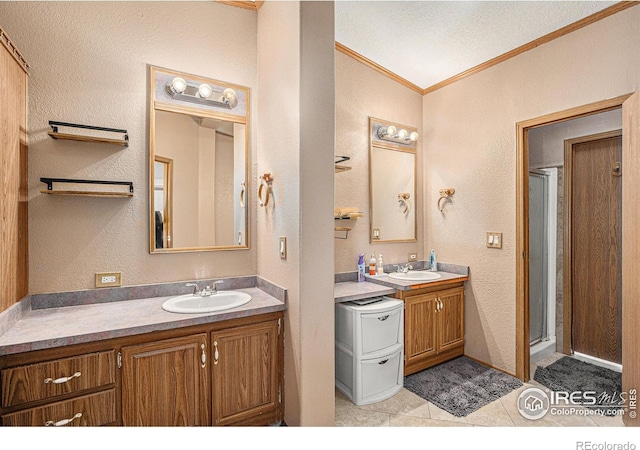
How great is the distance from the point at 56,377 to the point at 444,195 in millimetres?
3201

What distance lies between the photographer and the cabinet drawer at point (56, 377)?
1.39 meters

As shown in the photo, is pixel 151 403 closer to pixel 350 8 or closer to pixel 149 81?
pixel 149 81

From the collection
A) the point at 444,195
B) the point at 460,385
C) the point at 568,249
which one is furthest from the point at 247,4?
the point at 568,249

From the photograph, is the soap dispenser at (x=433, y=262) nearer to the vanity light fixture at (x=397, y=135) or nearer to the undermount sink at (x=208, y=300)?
the vanity light fixture at (x=397, y=135)

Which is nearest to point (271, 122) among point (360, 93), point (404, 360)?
point (360, 93)

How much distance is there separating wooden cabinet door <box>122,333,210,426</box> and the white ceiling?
8.18 feet

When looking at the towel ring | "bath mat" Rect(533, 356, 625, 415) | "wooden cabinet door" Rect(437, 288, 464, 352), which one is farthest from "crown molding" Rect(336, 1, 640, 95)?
"bath mat" Rect(533, 356, 625, 415)

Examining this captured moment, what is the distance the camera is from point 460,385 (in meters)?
2.57

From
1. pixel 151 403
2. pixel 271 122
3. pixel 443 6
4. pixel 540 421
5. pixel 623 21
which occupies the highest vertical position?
pixel 443 6

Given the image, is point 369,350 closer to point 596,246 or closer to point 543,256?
point 543,256

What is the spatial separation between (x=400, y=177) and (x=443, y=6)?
1.48m

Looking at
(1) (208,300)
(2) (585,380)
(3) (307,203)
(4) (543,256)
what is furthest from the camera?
(4) (543,256)

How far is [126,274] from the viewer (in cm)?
206

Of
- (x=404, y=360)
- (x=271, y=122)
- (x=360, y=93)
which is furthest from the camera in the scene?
(x=360, y=93)
